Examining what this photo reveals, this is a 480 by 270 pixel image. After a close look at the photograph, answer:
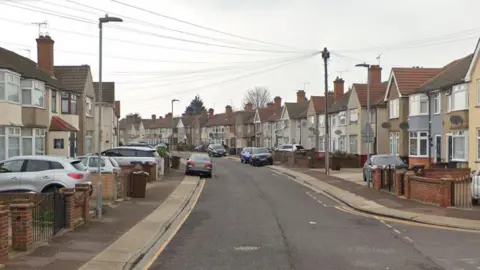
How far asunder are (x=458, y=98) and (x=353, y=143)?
68.7ft

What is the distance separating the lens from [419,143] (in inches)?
1519

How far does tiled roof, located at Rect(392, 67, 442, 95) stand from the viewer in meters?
41.3

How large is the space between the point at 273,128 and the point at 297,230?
71.9 m

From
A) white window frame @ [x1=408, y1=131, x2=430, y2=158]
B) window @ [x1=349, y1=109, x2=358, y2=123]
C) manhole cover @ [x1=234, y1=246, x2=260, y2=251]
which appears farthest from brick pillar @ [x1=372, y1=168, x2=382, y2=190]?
window @ [x1=349, y1=109, x2=358, y2=123]

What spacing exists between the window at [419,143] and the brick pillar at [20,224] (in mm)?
32308

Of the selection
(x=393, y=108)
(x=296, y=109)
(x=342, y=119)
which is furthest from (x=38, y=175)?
(x=296, y=109)

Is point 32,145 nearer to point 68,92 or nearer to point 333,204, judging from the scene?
point 68,92

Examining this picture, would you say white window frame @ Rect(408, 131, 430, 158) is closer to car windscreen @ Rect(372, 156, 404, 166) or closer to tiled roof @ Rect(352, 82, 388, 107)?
car windscreen @ Rect(372, 156, 404, 166)

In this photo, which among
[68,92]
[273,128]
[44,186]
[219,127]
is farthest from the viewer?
[219,127]

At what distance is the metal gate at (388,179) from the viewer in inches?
988

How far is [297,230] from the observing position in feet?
45.9

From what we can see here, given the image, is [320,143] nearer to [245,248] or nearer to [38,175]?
[38,175]

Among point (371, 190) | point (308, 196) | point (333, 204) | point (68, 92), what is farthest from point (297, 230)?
point (68, 92)

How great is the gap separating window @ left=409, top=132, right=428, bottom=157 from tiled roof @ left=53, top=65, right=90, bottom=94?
2444 centimetres
